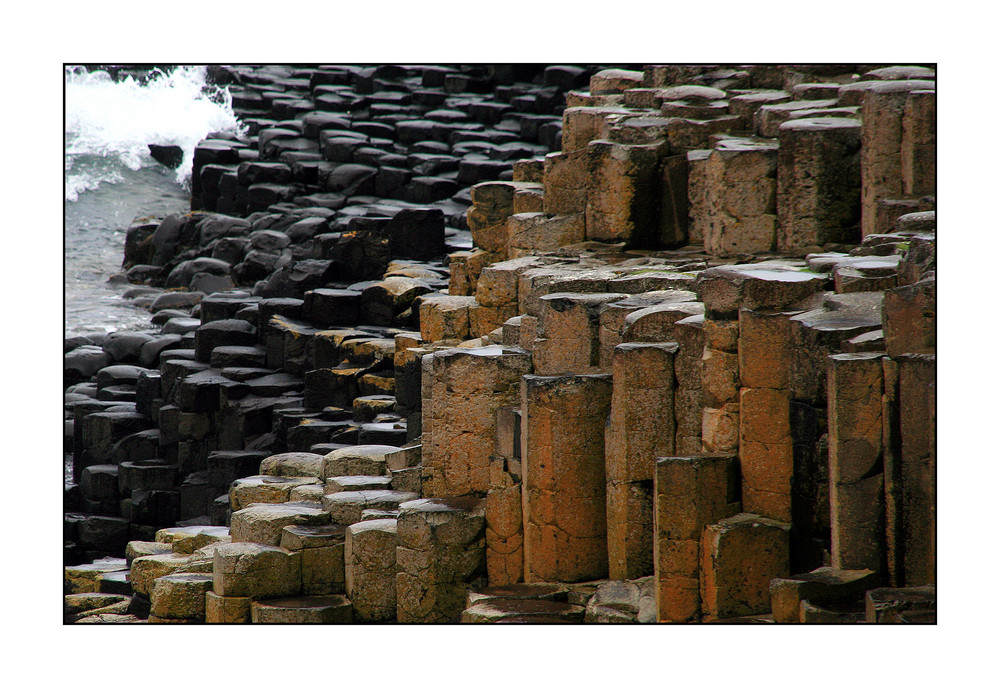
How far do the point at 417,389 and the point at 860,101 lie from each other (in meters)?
5.05

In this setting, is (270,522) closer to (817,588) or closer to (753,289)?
(753,289)

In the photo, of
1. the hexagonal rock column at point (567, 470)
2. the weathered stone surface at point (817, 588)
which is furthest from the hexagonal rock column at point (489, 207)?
the weathered stone surface at point (817, 588)

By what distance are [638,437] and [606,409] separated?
1.36 ft

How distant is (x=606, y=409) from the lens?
9234 millimetres

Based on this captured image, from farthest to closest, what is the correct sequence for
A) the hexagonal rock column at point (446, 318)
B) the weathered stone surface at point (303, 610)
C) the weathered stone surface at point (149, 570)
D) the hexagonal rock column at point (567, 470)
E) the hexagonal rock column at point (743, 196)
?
the hexagonal rock column at point (446, 318), the weathered stone surface at point (149, 570), the hexagonal rock column at point (743, 196), the weathered stone surface at point (303, 610), the hexagonal rock column at point (567, 470)

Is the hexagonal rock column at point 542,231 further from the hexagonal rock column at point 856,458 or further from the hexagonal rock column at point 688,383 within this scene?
the hexagonal rock column at point 856,458

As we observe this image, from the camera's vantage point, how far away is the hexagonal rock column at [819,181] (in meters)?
10.8

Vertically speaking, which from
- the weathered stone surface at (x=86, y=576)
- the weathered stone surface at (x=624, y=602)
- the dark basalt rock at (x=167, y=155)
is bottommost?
the weathered stone surface at (x=86, y=576)

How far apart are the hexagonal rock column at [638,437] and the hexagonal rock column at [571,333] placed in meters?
0.93

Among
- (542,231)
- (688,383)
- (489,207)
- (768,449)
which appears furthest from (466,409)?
(489,207)

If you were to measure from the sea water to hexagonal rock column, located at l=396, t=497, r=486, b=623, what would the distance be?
13710 millimetres

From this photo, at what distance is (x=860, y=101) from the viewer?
37.9 feet

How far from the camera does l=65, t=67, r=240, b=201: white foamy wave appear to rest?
25.1m

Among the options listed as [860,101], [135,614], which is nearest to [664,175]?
[860,101]
